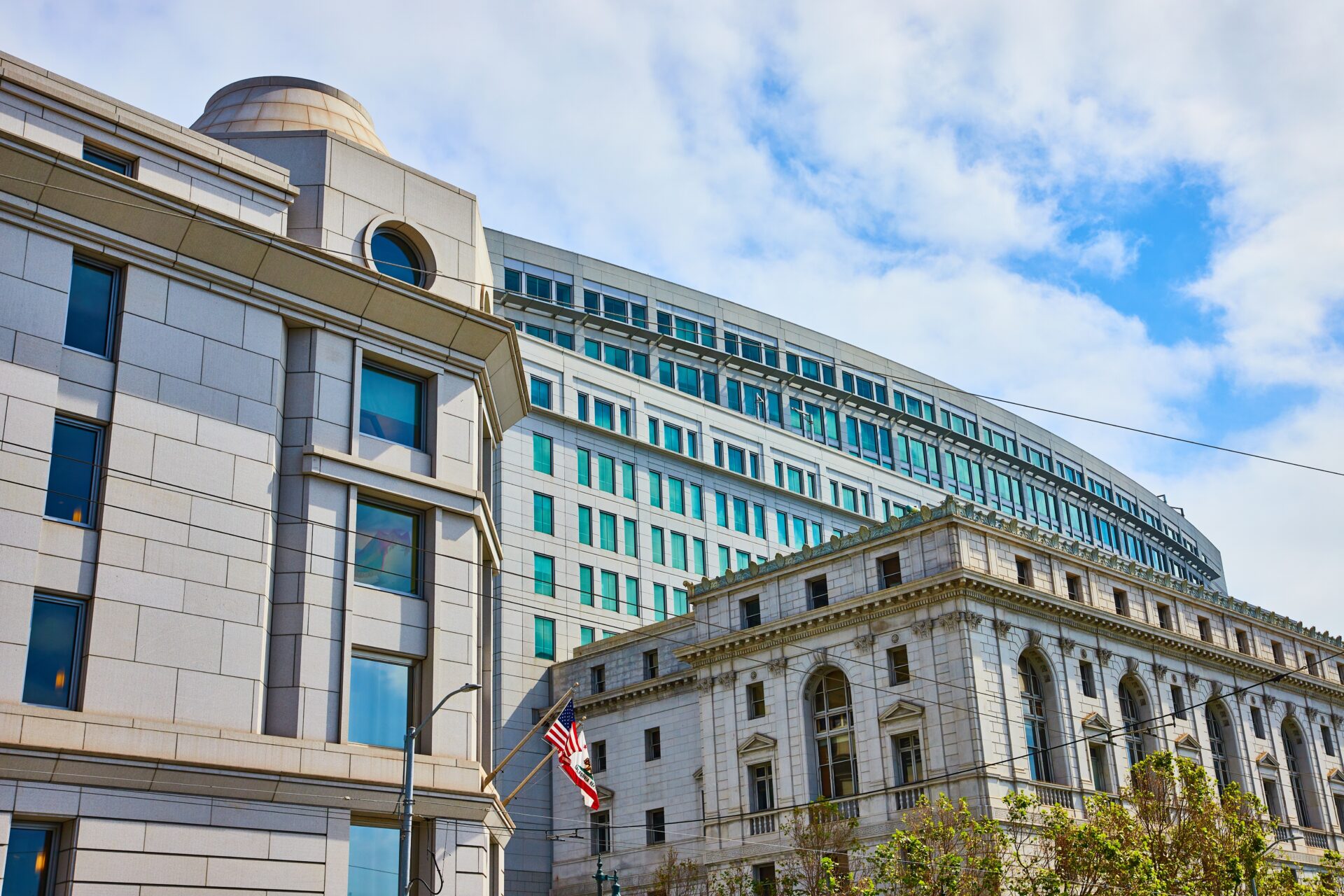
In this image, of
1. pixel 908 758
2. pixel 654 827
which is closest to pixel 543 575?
pixel 654 827

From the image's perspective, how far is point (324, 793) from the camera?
29.5 m

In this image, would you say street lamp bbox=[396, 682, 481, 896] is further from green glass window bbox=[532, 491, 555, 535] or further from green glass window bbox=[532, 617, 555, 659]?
green glass window bbox=[532, 491, 555, 535]

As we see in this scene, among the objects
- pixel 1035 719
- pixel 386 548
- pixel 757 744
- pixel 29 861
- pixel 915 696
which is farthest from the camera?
pixel 757 744

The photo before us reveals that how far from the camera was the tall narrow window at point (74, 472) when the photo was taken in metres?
28.1

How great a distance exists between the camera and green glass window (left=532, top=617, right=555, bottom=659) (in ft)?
255

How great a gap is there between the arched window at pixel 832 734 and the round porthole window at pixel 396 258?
33149 mm

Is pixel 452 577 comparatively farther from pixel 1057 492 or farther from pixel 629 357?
pixel 1057 492

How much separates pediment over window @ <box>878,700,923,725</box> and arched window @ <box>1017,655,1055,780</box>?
4520 mm

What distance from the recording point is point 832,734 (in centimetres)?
6200

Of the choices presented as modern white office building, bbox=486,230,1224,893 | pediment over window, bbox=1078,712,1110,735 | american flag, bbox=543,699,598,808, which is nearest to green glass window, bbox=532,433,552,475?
modern white office building, bbox=486,230,1224,893

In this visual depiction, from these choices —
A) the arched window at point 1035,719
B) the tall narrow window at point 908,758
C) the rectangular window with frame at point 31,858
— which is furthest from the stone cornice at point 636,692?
the rectangular window with frame at point 31,858

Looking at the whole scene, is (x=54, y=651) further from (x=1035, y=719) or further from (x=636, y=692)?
(x=636, y=692)

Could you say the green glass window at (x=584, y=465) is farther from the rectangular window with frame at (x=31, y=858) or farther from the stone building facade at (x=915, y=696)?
the rectangular window with frame at (x=31, y=858)

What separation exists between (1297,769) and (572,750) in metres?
54.6
